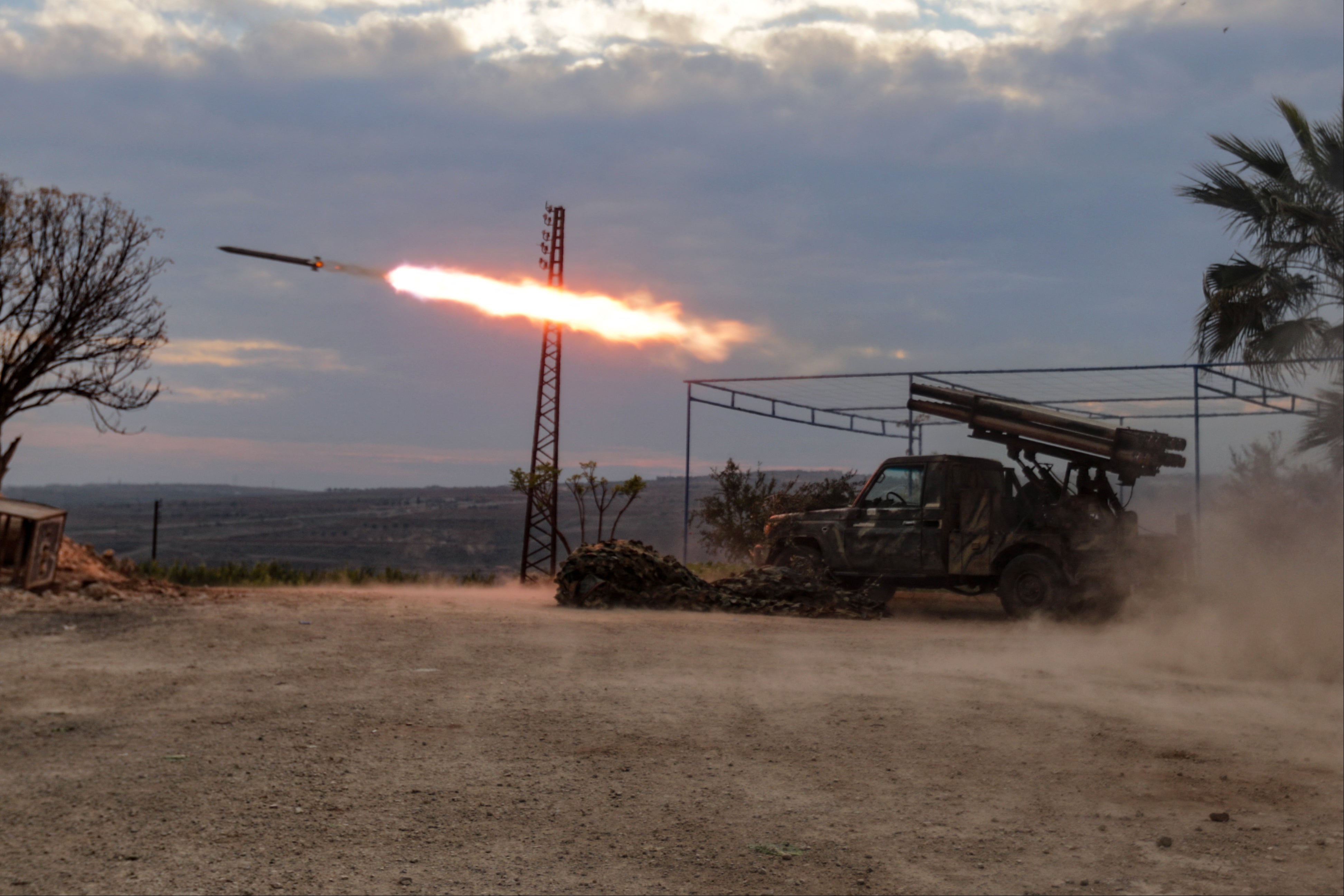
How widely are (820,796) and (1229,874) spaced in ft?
6.97

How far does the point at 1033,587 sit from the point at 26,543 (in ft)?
46.5

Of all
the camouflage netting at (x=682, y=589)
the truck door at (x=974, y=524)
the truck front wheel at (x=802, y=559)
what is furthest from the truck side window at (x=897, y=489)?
the camouflage netting at (x=682, y=589)

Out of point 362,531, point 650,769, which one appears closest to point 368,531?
point 362,531

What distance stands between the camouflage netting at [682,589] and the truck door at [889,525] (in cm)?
63

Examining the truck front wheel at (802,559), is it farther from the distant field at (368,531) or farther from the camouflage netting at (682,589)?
the distant field at (368,531)

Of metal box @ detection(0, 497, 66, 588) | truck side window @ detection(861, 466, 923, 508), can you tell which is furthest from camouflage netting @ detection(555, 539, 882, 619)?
metal box @ detection(0, 497, 66, 588)

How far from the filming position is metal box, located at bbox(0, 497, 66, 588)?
14539 mm

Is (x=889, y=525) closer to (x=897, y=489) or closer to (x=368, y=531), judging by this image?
(x=897, y=489)

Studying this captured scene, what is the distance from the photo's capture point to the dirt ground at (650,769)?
502 cm

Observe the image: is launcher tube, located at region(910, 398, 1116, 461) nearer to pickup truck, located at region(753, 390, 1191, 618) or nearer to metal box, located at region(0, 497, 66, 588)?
pickup truck, located at region(753, 390, 1191, 618)

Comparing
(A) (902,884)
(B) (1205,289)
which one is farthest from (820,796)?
(B) (1205,289)

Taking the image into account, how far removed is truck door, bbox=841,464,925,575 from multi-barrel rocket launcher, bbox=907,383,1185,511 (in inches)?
43.3

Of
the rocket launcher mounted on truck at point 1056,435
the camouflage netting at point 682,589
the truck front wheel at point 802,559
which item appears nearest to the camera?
the rocket launcher mounted on truck at point 1056,435

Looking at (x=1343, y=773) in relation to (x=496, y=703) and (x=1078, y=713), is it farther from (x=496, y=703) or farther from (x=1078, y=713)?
(x=496, y=703)
